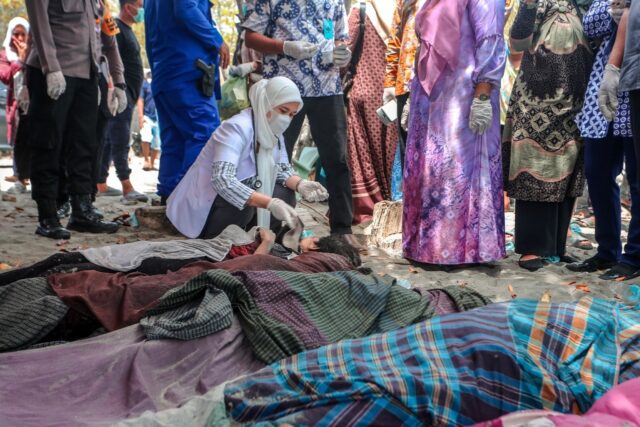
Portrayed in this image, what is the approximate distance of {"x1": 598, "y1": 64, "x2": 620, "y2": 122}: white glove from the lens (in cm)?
378

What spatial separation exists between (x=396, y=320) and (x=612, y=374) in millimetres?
845

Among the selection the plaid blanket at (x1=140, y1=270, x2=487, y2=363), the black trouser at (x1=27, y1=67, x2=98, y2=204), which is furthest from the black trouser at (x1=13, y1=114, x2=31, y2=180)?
the plaid blanket at (x1=140, y1=270, x2=487, y2=363)

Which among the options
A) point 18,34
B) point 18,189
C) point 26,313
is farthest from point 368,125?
point 26,313

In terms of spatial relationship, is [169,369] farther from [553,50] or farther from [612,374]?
[553,50]

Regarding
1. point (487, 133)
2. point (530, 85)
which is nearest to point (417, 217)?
point (487, 133)

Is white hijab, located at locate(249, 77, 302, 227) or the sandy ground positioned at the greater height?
white hijab, located at locate(249, 77, 302, 227)

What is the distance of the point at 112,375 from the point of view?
6.86 ft

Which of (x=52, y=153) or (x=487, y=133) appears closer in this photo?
(x=487, y=133)

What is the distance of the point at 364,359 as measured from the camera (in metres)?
1.89

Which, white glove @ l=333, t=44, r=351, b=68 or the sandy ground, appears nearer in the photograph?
the sandy ground

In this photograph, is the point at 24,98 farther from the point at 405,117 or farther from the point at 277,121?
the point at 405,117

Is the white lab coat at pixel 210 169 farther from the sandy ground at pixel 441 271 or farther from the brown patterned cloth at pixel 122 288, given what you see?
the brown patterned cloth at pixel 122 288

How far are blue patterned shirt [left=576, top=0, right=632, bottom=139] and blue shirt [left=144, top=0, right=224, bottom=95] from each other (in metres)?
2.46

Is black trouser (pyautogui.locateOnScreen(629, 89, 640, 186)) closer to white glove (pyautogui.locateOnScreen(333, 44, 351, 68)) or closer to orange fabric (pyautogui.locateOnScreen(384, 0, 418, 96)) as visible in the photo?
orange fabric (pyautogui.locateOnScreen(384, 0, 418, 96))
